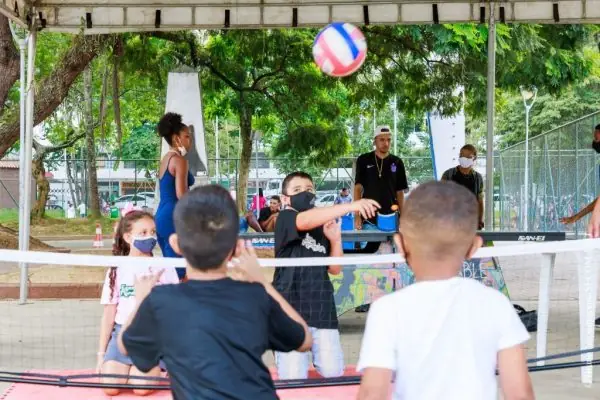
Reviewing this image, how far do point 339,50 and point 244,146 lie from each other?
16.4 metres

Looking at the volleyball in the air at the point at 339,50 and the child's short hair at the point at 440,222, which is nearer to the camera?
the child's short hair at the point at 440,222

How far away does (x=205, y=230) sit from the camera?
2926mm

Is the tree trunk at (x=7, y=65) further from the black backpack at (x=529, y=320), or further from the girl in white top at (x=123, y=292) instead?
the girl in white top at (x=123, y=292)

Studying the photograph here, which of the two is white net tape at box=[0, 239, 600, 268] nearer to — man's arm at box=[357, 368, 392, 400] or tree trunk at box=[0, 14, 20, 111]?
man's arm at box=[357, 368, 392, 400]

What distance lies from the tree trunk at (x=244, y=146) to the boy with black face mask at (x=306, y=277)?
17787 millimetres

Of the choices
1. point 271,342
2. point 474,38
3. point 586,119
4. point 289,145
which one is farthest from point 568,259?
point 271,342

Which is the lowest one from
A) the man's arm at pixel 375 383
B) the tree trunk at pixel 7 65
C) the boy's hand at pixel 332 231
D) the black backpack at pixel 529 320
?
the black backpack at pixel 529 320

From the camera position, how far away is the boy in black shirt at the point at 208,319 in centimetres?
292

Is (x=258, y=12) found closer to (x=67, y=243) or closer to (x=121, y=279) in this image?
(x=121, y=279)

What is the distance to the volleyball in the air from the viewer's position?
1023 centimetres

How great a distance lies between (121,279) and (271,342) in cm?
354

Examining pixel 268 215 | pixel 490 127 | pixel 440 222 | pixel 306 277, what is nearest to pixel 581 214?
pixel 490 127

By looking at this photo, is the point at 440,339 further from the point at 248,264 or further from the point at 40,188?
the point at 40,188

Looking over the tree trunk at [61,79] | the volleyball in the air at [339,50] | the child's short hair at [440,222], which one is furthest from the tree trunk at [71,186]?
the child's short hair at [440,222]
